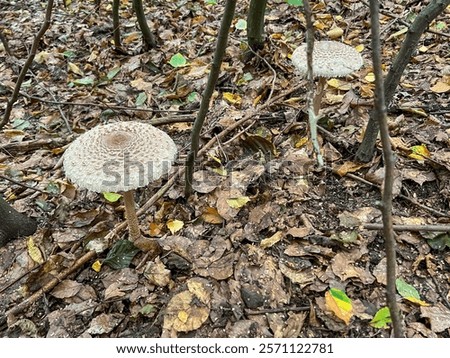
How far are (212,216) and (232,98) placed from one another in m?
1.47

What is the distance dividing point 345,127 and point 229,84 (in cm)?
132

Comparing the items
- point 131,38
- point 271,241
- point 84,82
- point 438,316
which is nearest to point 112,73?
point 84,82

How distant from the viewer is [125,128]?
2.23m

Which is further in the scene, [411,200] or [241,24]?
[241,24]

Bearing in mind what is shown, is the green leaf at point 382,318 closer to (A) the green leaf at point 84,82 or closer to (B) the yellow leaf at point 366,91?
(B) the yellow leaf at point 366,91

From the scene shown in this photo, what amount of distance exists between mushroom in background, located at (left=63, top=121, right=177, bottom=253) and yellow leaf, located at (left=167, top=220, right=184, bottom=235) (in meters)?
0.63

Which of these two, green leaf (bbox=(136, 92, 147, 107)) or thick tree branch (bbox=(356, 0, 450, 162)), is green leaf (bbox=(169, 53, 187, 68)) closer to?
green leaf (bbox=(136, 92, 147, 107))

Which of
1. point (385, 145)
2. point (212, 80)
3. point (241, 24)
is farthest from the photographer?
point (241, 24)

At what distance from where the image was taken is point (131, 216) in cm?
240

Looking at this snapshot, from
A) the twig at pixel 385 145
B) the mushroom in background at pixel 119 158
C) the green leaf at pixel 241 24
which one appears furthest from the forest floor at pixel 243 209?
the twig at pixel 385 145

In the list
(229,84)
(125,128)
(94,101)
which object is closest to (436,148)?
(229,84)

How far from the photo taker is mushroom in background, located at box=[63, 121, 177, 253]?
1930mm

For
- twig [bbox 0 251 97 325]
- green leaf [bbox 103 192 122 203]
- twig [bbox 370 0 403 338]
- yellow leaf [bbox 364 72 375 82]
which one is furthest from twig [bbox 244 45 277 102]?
twig [bbox 370 0 403 338]

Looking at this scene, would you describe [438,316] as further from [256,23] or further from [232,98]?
[256,23]
